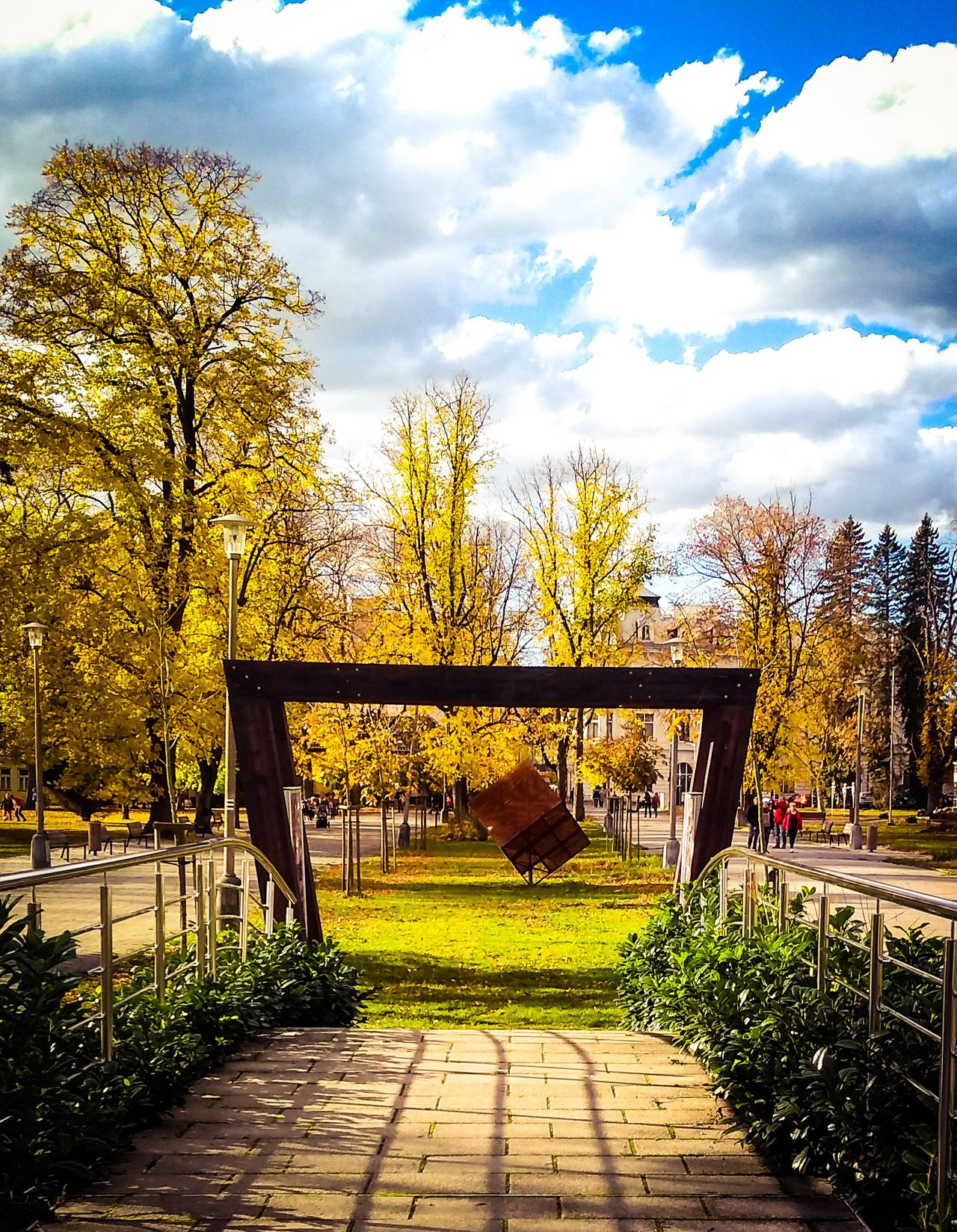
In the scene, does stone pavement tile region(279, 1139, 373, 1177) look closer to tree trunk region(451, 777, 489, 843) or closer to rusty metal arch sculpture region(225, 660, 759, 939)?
rusty metal arch sculpture region(225, 660, 759, 939)

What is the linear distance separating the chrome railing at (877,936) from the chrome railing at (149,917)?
2.64 metres

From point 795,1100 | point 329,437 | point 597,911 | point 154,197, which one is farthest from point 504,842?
point 795,1100

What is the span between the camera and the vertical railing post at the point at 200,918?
6.39 meters

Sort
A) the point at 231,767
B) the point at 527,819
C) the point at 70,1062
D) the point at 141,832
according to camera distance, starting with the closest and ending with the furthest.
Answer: the point at 70,1062, the point at 231,767, the point at 527,819, the point at 141,832

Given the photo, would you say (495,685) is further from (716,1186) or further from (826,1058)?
(716,1186)

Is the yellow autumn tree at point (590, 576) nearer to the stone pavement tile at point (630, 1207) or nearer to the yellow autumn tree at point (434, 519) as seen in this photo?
the yellow autumn tree at point (434, 519)

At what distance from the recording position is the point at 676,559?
3281 centimetres

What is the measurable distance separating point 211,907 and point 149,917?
0.60 m

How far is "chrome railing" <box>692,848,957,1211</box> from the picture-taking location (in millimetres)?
3434

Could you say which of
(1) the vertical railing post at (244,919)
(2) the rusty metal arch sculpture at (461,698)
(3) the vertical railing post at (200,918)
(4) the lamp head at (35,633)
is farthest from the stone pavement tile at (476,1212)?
(4) the lamp head at (35,633)

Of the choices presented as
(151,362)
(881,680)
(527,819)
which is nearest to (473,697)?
(527,819)

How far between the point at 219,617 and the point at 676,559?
13164 millimetres

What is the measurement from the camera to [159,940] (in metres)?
5.66

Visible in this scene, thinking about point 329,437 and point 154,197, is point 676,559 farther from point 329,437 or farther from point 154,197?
point 154,197
